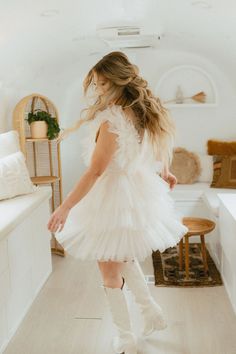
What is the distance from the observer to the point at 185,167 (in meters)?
4.83

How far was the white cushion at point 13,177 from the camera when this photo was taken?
10.6 feet

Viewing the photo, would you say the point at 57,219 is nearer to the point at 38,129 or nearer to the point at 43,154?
the point at 38,129

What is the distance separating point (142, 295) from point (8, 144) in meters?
1.67

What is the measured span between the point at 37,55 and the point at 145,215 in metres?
2.27

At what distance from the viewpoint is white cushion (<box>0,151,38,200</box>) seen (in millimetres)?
3240

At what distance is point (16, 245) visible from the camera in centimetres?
282

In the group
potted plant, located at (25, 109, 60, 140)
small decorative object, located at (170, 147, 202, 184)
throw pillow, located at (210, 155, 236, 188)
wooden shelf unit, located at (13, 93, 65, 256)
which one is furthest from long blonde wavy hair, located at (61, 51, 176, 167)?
small decorative object, located at (170, 147, 202, 184)

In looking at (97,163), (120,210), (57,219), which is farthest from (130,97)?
(57,219)

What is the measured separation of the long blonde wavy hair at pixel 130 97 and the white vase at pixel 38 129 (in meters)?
1.77

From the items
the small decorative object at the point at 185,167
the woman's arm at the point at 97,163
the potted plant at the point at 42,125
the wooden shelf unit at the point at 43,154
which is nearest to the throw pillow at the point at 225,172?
the small decorative object at the point at 185,167

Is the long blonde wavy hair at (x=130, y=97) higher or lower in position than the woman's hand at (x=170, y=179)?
higher

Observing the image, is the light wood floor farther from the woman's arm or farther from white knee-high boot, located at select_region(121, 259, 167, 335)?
the woman's arm

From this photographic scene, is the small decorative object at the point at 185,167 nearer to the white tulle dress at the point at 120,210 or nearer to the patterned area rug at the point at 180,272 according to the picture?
the patterned area rug at the point at 180,272

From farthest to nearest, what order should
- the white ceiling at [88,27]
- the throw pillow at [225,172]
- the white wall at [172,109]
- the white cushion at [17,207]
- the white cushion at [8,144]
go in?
the white wall at [172,109] → the throw pillow at [225,172] → the white cushion at [8,144] → the white ceiling at [88,27] → the white cushion at [17,207]
